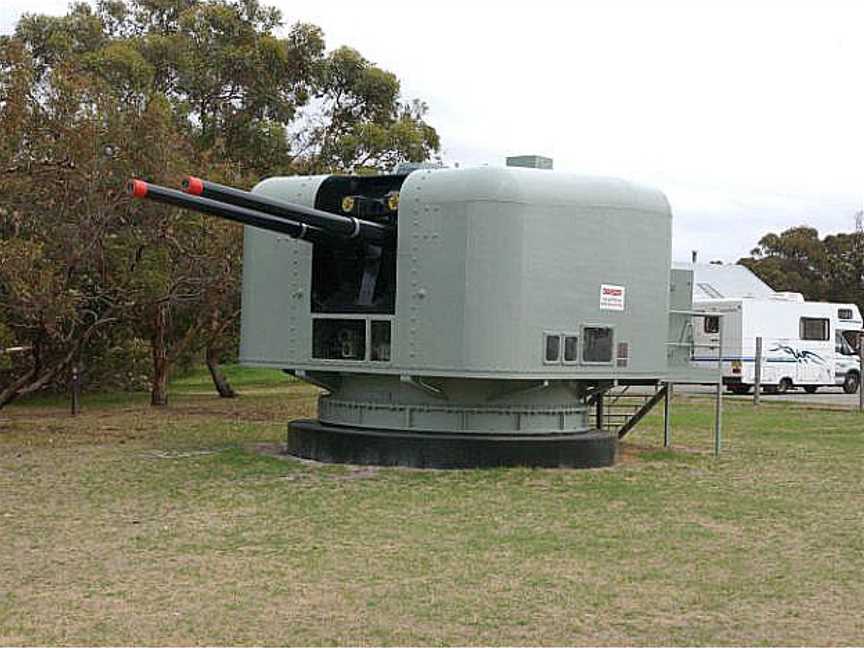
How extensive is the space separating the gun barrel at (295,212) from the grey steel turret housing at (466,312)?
23cm

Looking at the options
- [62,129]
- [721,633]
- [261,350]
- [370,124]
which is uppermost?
[370,124]

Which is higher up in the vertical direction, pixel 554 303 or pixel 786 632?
pixel 554 303

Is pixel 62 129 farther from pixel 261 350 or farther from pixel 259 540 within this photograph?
pixel 259 540

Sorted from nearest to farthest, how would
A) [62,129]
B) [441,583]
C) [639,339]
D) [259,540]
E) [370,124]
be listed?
[441,583], [259,540], [639,339], [62,129], [370,124]

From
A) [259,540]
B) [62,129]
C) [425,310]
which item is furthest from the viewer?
[62,129]

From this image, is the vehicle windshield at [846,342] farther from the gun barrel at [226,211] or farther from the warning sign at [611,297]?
the gun barrel at [226,211]

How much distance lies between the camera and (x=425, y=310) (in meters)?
12.5

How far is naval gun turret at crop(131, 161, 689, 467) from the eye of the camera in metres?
12.3

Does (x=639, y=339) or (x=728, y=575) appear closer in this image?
(x=728, y=575)

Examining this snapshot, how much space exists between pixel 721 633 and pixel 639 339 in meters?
7.00

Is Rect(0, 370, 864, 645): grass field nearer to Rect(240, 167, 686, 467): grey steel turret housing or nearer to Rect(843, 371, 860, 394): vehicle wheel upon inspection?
Rect(240, 167, 686, 467): grey steel turret housing

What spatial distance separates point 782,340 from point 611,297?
1979cm

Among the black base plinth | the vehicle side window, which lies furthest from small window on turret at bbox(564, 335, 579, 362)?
the vehicle side window

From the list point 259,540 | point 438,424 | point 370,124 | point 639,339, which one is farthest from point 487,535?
point 370,124
